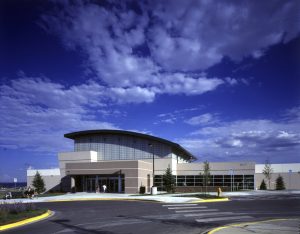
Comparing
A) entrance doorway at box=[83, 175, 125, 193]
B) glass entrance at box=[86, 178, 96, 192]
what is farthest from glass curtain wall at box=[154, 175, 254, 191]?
glass entrance at box=[86, 178, 96, 192]

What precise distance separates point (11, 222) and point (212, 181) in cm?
4801

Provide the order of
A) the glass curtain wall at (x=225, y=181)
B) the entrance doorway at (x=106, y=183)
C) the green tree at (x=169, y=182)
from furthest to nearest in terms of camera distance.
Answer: the glass curtain wall at (x=225, y=181) → the entrance doorway at (x=106, y=183) → the green tree at (x=169, y=182)

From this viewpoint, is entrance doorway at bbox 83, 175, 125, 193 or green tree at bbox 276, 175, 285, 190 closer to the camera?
entrance doorway at bbox 83, 175, 125, 193

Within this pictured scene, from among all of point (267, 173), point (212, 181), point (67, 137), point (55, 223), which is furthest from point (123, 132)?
point (55, 223)

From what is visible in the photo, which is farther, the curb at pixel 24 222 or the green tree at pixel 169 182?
the green tree at pixel 169 182

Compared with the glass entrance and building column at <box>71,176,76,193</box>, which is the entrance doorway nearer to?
the glass entrance

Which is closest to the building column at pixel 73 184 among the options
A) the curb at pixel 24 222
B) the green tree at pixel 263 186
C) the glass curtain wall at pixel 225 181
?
the glass curtain wall at pixel 225 181

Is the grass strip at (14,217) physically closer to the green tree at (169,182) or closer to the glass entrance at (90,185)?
the green tree at (169,182)

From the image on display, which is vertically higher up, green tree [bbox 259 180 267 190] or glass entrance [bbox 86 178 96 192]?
glass entrance [bbox 86 178 96 192]

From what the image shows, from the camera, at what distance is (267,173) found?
6297 centimetres

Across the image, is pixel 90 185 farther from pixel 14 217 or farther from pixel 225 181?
pixel 14 217

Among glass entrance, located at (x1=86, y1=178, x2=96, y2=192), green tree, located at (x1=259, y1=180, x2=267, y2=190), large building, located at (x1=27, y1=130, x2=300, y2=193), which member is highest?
large building, located at (x1=27, y1=130, x2=300, y2=193)

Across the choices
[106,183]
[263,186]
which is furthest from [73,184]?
[263,186]

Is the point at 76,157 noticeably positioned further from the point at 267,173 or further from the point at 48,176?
the point at 267,173
